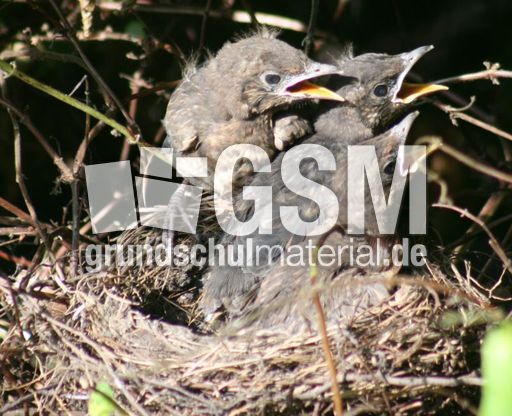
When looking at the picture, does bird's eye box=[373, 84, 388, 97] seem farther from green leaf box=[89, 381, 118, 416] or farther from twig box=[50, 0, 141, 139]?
green leaf box=[89, 381, 118, 416]

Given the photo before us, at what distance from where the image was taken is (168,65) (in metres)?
3.30

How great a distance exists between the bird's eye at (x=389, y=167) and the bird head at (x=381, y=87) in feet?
1.14

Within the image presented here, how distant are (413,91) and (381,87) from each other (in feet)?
0.34

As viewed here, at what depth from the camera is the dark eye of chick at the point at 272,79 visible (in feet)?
8.16

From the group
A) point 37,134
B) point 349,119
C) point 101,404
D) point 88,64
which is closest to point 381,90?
point 349,119

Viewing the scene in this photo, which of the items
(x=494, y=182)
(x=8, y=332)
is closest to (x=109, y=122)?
(x=8, y=332)

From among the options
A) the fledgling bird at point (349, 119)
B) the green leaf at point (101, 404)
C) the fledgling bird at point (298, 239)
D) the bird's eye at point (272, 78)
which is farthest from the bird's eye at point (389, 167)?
the green leaf at point (101, 404)

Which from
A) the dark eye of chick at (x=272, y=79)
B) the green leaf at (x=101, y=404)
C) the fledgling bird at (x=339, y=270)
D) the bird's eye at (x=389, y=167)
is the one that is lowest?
the green leaf at (x=101, y=404)

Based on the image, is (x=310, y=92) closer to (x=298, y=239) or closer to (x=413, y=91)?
(x=413, y=91)

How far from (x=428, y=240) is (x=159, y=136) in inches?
41.0

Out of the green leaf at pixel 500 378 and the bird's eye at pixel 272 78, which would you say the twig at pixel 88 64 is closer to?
the bird's eye at pixel 272 78

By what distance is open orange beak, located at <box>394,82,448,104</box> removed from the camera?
8.01ft

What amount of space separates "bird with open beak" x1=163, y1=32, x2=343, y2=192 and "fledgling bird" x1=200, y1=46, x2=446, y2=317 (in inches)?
3.2

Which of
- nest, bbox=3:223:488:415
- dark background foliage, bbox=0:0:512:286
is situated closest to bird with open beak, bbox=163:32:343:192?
dark background foliage, bbox=0:0:512:286
